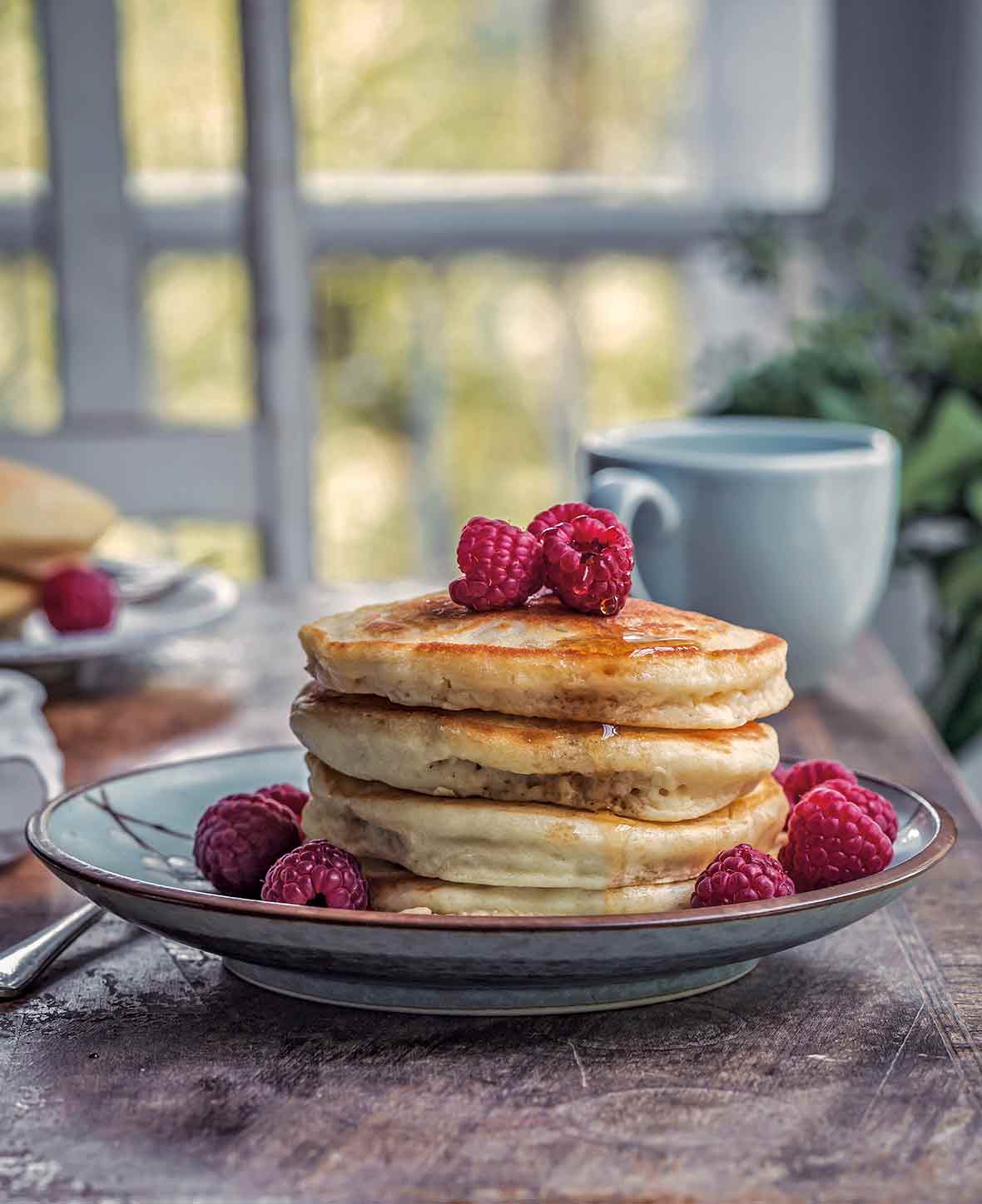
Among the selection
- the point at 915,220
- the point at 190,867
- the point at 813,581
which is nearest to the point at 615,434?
the point at 813,581

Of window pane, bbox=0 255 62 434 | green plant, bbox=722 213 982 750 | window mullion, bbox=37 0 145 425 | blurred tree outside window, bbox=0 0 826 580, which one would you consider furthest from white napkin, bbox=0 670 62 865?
window pane, bbox=0 255 62 434

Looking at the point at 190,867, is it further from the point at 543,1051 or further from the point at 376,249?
the point at 376,249

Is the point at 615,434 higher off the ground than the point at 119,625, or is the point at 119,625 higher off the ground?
the point at 615,434

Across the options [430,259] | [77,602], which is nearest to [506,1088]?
[77,602]

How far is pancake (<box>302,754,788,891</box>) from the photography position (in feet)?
1.90

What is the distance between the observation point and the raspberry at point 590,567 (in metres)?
0.62

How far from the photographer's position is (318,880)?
589 millimetres

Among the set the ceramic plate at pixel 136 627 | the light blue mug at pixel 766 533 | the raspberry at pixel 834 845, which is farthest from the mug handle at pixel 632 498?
the raspberry at pixel 834 845

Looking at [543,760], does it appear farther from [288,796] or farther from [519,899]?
[288,796]

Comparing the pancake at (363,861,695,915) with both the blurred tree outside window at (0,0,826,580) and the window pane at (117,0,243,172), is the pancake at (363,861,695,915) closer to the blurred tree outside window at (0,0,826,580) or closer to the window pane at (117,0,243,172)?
the blurred tree outside window at (0,0,826,580)

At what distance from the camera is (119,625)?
4.12ft

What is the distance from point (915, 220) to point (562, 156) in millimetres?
516

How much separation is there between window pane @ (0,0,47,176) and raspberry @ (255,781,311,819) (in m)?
1.86

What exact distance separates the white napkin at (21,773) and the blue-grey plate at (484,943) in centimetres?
18
